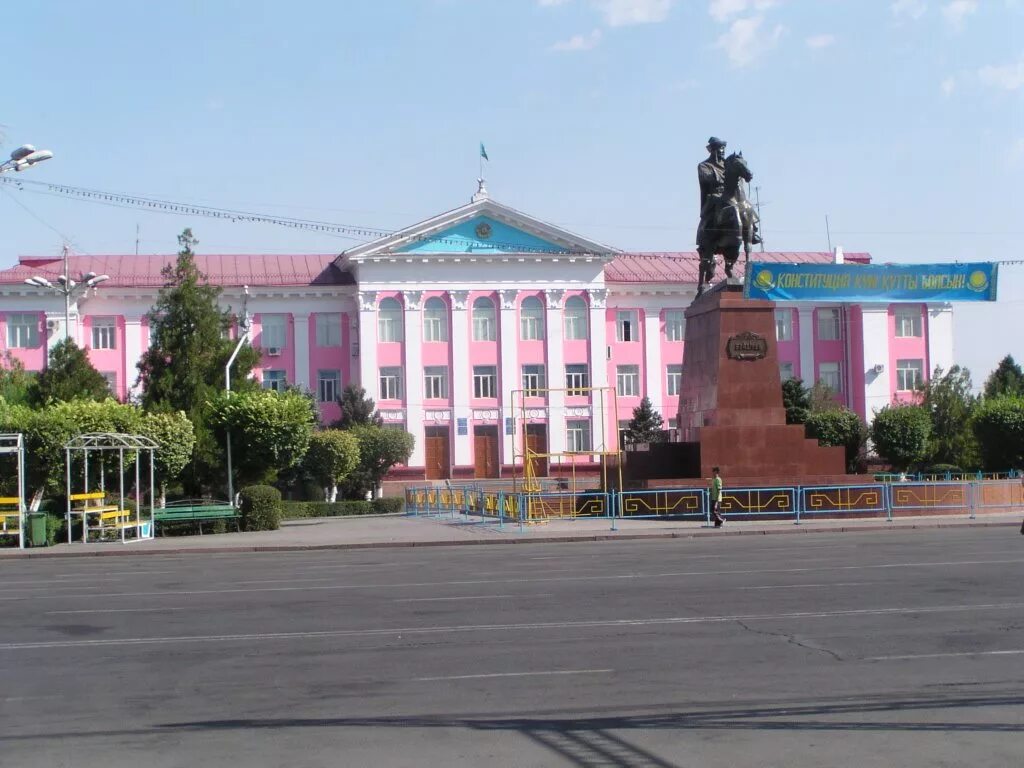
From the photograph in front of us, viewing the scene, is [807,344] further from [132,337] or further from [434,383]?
[132,337]

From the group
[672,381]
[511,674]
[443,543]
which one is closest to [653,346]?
[672,381]

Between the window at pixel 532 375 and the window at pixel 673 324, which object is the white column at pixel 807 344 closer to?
the window at pixel 673 324

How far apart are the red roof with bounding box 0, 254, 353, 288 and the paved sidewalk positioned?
1423 inches

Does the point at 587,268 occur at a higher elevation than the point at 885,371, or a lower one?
higher

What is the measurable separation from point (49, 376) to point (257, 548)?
1880 cm

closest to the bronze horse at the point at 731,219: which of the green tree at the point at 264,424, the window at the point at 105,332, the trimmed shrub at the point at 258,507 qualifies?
the green tree at the point at 264,424

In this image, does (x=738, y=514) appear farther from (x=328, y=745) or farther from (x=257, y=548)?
(x=328, y=745)

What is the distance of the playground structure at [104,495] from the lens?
28719 millimetres

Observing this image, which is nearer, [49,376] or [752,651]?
[752,651]

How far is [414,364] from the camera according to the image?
65250 mm

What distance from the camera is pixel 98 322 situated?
6550 cm

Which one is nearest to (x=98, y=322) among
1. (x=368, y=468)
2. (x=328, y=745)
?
(x=368, y=468)

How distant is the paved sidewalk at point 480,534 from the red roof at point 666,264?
38101mm

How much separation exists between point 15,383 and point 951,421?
142 feet
